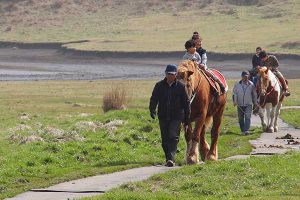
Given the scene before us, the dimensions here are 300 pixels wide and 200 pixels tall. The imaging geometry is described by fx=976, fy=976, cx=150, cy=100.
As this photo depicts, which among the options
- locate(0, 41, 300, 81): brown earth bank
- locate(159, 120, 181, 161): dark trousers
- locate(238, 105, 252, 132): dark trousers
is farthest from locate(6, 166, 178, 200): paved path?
locate(0, 41, 300, 81): brown earth bank

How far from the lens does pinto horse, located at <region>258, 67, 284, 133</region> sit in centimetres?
2617

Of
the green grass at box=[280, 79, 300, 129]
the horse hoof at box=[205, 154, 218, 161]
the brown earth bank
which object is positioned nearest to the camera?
the horse hoof at box=[205, 154, 218, 161]

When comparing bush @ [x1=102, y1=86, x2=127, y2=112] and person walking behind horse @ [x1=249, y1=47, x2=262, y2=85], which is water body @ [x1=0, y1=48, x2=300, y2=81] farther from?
person walking behind horse @ [x1=249, y1=47, x2=262, y2=85]

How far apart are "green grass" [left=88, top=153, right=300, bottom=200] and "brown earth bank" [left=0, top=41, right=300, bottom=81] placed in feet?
143

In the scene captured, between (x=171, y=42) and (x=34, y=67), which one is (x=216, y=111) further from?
(x=171, y=42)

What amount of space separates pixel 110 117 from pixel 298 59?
148ft

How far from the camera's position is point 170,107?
1833cm

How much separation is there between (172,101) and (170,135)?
67 cm

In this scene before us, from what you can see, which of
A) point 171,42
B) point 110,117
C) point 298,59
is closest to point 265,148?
point 110,117

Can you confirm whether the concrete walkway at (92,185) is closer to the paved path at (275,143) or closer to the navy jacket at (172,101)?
the paved path at (275,143)

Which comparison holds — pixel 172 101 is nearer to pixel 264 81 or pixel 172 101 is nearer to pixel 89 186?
pixel 89 186

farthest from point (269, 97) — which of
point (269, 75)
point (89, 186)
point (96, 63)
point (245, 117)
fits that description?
point (96, 63)

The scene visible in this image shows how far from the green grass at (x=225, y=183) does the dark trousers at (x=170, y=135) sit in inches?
35.8

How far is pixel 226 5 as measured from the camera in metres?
101
